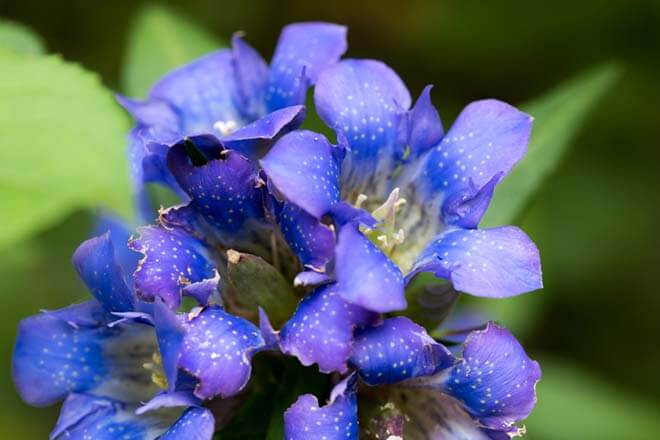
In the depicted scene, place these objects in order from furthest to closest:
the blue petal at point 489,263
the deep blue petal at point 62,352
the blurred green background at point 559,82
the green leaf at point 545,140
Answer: the blurred green background at point 559,82 < the green leaf at point 545,140 < the deep blue petal at point 62,352 < the blue petal at point 489,263

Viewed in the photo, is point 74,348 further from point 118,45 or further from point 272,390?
point 118,45

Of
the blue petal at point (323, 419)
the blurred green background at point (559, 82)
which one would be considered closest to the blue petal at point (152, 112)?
the blue petal at point (323, 419)

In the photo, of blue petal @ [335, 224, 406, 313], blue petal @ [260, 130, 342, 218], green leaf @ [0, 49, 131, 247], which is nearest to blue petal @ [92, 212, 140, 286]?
green leaf @ [0, 49, 131, 247]

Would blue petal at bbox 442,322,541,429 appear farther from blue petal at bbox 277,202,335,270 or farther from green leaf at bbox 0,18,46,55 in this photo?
green leaf at bbox 0,18,46,55

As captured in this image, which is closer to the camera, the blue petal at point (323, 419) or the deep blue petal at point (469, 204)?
the blue petal at point (323, 419)

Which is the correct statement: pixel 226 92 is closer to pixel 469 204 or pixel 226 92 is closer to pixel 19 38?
pixel 19 38

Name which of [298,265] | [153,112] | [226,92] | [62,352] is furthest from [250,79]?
[62,352]

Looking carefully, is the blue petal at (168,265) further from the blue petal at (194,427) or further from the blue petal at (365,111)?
the blue petal at (365,111)

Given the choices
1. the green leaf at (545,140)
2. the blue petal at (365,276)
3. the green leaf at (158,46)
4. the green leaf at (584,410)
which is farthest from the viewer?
the green leaf at (584,410)
